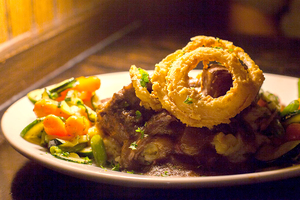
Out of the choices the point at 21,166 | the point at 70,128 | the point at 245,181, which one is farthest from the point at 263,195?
the point at 21,166

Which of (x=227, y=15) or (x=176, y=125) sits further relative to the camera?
(x=227, y=15)

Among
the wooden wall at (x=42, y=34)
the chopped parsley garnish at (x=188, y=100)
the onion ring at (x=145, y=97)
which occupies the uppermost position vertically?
the chopped parsley garnish at (x=188, y=100)

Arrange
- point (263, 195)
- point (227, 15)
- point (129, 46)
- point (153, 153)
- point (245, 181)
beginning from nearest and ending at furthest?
point (245, 181) → point (263, 195) → point (153, 153) → point (129, 46) → point (227, 15)

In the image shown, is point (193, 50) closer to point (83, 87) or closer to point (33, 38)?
point (83, 87)

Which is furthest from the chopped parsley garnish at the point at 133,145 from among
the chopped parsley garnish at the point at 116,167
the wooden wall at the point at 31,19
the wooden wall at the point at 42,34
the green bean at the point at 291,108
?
the wooden wall at the point at 31,19

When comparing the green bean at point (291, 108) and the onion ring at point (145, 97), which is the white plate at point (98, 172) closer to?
the onion ring at point (145, 97)
